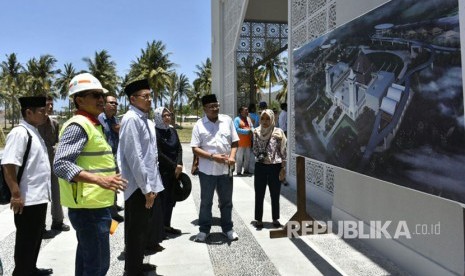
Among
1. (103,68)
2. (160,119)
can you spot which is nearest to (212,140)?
(160,119)

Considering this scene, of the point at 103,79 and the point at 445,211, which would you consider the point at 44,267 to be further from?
the point at 103,79

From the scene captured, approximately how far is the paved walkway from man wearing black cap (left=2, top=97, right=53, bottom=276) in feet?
2.13

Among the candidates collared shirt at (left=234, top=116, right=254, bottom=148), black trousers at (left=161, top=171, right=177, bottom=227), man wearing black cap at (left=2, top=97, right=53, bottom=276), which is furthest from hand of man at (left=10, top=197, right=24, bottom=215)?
collared shirt at (left=234, top=116, right=254, bottom=148)

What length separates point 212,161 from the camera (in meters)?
4.57

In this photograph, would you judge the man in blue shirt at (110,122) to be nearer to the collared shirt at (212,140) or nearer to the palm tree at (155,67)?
the collared shirt at (212,140)

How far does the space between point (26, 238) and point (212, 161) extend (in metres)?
2.13

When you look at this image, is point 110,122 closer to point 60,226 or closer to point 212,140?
point 212,140

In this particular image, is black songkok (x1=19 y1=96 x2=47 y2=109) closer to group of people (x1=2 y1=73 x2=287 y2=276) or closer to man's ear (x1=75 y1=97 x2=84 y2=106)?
group of people (x1=2 y1=73 x2=287 y2=276)

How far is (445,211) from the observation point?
3.16m

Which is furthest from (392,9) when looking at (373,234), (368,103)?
(373,234)

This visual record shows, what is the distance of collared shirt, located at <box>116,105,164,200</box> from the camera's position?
3.16 meters

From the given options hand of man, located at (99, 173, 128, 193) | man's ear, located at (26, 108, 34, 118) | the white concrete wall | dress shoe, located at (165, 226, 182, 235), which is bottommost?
dress shoe, located at (165, 226, 182, 235)

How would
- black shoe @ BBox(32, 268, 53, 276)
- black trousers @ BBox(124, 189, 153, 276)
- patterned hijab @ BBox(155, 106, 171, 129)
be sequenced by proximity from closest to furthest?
black trousers @ BBox(124, 189, 153, 276) → black shoe @ BBox(32, 268, 53, 276) → patterned hijab @ BBox(155, 106, 171, 129)

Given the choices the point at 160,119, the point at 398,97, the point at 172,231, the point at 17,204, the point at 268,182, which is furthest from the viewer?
the point at 268,182
